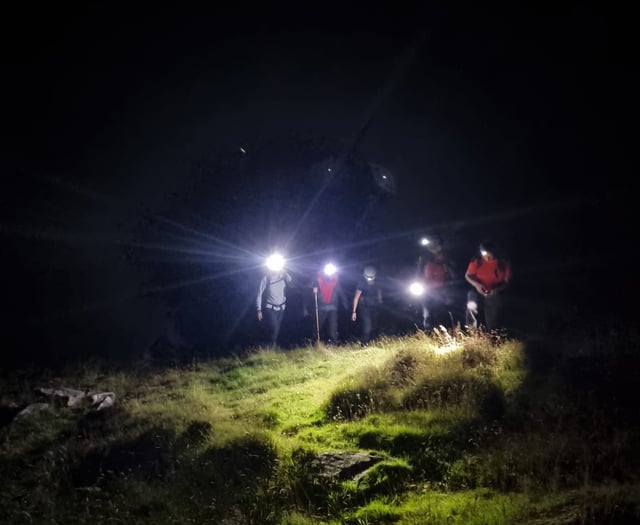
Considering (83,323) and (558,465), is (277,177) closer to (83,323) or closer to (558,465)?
(83,323)

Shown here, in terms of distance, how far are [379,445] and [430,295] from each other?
5529 millimetres

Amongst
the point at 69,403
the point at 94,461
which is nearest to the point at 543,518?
the point at 94,461

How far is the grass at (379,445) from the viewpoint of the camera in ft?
13.0

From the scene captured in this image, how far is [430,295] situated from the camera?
10.3 meters

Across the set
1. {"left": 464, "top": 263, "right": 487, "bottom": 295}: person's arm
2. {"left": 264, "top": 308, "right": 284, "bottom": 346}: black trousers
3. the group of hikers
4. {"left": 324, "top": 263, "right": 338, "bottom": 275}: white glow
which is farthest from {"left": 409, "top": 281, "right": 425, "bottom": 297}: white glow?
{"left": 264, "top": 308, "right": 284, "bottom": 346}: black trousers

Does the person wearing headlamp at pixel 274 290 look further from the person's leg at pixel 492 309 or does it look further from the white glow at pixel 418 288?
the person's leg at pixel 492 309

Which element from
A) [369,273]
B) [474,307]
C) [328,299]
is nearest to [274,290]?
[328,299]

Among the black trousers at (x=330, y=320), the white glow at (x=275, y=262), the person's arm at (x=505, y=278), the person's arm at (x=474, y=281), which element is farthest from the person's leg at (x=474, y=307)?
the white glow at (x=275, y=262)

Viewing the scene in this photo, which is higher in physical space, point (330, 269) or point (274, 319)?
point (330, 269)

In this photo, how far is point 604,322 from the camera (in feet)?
31.1

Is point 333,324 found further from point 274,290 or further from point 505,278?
point 505,278

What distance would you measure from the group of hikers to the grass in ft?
3.71

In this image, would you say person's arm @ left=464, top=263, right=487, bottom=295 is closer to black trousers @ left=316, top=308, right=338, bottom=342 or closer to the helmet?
the helmet

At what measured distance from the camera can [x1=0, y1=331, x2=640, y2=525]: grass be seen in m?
3.96
